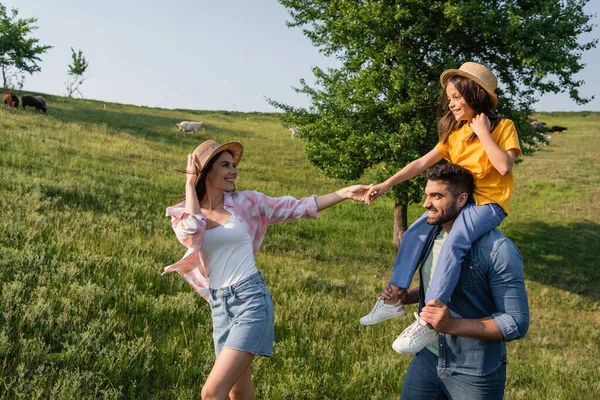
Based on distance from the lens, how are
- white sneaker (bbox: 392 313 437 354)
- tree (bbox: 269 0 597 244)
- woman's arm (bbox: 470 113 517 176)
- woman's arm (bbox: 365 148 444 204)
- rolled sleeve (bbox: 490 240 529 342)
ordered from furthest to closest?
tree (bbox: 269 0 597 244) → woman's arm (bbox: 365 148 444 204) → woman's arm (bbox: 470 113 517 176) → white sneaker (bbox: 392 313 437 354) → rolled sleeve (bbox: 490 240 529 342)

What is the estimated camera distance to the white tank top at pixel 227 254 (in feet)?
12.5

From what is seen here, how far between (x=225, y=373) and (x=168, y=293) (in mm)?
4005

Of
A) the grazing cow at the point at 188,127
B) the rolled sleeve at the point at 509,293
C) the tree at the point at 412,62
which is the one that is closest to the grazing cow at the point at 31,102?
the grazing cow at the point at 188,127

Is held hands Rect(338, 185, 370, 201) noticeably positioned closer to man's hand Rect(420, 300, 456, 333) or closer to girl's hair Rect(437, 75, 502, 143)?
girl's hair Rect(437, 75, 502, 143)

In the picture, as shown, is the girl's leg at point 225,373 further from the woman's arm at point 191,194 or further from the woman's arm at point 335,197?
the woman's arm at point 335,197

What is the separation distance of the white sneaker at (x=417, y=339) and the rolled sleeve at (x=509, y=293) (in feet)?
1.47

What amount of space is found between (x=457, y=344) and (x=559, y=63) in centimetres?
1309

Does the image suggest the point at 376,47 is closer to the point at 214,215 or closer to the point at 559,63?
the point at 559,63

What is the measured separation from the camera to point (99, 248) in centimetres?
835

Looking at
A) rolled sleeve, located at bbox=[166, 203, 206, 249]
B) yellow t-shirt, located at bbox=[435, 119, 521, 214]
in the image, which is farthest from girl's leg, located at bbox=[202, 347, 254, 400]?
yellow t-shirt, located at bbox=[435, 119, 521, 214]

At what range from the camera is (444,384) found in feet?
10.3

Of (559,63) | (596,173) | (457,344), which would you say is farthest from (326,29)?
(596,173)

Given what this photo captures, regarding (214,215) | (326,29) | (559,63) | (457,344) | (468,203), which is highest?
(326,29)

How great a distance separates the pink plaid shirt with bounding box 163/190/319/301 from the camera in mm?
3816
